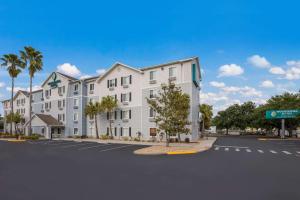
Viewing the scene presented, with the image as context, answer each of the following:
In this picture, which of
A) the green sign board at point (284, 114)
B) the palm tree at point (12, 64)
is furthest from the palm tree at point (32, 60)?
the green sign board at point (284, 114)

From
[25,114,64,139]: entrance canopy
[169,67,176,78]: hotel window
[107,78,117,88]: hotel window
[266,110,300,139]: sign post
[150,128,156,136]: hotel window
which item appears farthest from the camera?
[266,110,300,139]: sign post

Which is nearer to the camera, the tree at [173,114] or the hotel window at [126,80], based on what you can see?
the tree at [173,114]

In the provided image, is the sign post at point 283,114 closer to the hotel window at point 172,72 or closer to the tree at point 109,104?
the hotel window at point 172,72

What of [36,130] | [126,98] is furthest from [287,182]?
[36,130]

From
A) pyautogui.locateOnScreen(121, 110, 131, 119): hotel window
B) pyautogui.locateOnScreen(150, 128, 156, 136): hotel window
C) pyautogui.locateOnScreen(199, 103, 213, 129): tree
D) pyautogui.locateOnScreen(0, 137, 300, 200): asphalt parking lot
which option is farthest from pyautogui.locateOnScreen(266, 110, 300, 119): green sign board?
pyautogui.locateOnScreen(0, 137, 300, 200): asphalt parking lot

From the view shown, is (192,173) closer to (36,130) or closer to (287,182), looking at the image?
(287,182)

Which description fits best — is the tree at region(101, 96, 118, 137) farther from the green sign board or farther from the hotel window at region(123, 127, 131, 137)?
the green sign board

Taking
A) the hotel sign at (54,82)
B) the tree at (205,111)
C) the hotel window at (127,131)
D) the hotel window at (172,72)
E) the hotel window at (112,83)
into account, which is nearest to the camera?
the hotel window at (172,72)

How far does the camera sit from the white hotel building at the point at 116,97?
35.8m

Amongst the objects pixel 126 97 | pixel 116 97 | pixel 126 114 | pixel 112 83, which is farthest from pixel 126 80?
pixel 126 114

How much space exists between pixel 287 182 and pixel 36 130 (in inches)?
2065

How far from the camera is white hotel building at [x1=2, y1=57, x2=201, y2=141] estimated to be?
35844 millimetres

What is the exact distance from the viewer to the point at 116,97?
42.4 m

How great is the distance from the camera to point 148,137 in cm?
3741
